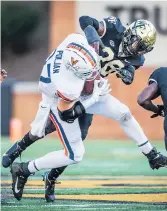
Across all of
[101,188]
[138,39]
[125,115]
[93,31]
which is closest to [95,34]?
[93,31]

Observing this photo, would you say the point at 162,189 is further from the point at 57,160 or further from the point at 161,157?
the point at 57,160

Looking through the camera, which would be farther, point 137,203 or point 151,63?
point 151,63

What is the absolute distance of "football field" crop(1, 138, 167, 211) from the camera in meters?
5.66

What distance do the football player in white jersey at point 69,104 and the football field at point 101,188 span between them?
29 centimetres

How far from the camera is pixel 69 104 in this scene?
5590 mm

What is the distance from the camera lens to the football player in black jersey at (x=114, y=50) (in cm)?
597

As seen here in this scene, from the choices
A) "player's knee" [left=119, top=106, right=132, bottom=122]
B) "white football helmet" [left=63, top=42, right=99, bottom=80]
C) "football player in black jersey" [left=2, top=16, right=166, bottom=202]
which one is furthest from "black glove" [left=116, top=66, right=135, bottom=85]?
"white football helmet" [left=63, top=42, right=99, bottom=80]

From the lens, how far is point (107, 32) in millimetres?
6242

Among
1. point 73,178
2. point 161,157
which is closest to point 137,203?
point 161,157

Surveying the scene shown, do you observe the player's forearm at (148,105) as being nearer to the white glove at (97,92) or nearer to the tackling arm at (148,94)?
the tackling arm at (148,94)

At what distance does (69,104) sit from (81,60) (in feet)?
1.27

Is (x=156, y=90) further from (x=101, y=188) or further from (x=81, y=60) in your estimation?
(x=101, y=188)

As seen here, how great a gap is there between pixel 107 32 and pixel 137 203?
1.39 meters

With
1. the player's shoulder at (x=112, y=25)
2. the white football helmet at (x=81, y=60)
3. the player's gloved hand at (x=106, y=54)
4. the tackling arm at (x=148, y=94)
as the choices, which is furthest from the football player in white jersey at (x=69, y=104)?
the player's shoulder at (x=112, y=25)
